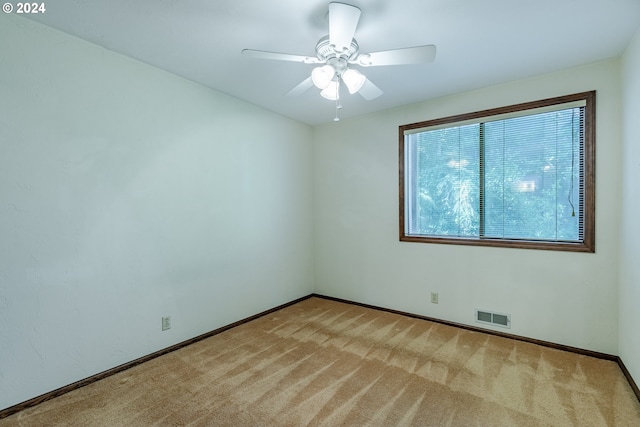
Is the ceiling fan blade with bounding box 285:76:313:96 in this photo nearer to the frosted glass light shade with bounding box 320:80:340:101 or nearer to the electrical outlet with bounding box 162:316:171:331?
the frosted glass light shade with bounding box 320:80:340:101

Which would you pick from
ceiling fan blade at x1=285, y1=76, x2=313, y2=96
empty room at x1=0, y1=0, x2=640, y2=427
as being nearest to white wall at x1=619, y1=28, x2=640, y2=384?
empty room at x1=0, y1=0, x2=640, y2=427

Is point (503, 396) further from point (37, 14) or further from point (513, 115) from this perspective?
point (37, 14)

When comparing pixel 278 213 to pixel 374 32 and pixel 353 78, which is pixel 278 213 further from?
pixel 374 32

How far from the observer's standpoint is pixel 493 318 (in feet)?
9.29

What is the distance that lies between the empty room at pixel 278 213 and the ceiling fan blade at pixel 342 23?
0.01 metres

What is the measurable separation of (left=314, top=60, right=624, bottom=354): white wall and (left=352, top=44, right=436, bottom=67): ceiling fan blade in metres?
1.54

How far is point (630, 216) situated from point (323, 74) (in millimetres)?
2358

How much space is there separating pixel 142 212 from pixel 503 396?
2.97 m

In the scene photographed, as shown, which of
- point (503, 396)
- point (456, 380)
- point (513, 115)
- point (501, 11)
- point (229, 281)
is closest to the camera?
point (501, 11)

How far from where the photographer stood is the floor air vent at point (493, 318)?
2.76 meters

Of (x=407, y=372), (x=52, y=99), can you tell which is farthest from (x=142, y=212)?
(x=407, y=372)

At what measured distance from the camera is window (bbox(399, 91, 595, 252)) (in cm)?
248

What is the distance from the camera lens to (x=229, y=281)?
3.05 meters

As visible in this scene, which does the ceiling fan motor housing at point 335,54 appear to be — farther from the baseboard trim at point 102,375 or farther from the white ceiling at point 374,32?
the baseboard trim at point 102,375
